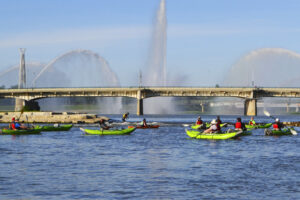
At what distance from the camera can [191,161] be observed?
128 feet

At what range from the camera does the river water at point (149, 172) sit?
87.5ft

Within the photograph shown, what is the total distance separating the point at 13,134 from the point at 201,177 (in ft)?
132

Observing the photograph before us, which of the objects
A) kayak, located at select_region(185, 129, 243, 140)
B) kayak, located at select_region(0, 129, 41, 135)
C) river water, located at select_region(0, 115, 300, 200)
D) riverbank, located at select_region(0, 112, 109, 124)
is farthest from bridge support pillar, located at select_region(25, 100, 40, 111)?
river water, located at select_region(0, 115, 300, 200)

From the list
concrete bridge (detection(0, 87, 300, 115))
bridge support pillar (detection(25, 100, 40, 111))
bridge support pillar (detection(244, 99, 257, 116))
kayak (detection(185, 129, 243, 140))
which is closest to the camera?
kayak (detection(185, 129, 243, 140))

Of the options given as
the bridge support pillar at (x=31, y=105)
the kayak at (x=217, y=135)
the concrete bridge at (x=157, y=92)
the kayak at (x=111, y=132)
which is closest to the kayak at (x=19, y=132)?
the kayak at (x=111, y=132)

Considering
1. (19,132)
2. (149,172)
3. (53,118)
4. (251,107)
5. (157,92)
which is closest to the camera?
(149,172)

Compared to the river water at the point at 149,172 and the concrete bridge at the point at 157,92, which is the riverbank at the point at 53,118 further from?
the river water at the point at 149,172

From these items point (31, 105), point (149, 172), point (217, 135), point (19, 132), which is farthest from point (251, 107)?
point (149, 172)

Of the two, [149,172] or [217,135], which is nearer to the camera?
[149,172]

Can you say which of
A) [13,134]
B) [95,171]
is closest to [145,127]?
[13,134]

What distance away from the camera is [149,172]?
33.3 metres

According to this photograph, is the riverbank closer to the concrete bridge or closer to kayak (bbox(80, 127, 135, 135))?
the concrete bridge

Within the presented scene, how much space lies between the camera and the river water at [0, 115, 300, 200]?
87.5 feet

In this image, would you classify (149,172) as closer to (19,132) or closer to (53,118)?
(19,132)
